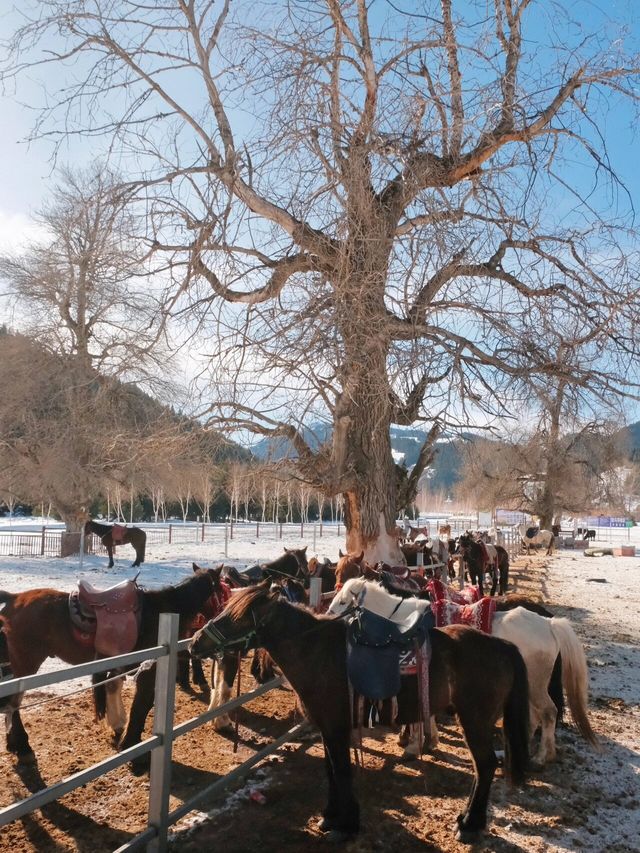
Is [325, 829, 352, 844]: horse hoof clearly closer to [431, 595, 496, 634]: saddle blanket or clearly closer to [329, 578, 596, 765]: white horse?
[329, 578, 596, 765]: white horse

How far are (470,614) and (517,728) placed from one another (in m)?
1.35

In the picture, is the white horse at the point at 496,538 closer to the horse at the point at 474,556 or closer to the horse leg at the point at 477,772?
the horse at the point at 474,556

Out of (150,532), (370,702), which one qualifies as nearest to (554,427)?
(370,702)

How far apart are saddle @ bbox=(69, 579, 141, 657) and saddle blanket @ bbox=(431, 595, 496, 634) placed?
2582 mm

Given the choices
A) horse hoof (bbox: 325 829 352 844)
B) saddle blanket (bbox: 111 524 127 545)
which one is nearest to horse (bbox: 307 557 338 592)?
horse hoof (bbox: 325 829 352 844)

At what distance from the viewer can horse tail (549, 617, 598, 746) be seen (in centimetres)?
532

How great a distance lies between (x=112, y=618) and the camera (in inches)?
203

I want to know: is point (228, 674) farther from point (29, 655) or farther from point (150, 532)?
point (150, 532)

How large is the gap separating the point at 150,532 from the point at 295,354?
→ 2758 centimetres

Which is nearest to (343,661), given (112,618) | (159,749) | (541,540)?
(159,749)

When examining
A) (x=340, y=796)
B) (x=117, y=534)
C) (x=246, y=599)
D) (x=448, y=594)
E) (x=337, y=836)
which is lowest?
(x=337, y=836)

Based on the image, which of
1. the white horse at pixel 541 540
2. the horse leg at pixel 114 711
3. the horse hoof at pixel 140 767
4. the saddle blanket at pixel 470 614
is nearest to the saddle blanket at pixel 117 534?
the horse leg at pixel 114 711

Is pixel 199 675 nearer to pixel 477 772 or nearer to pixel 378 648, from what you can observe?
pixel 378 648

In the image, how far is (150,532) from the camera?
3192cm
